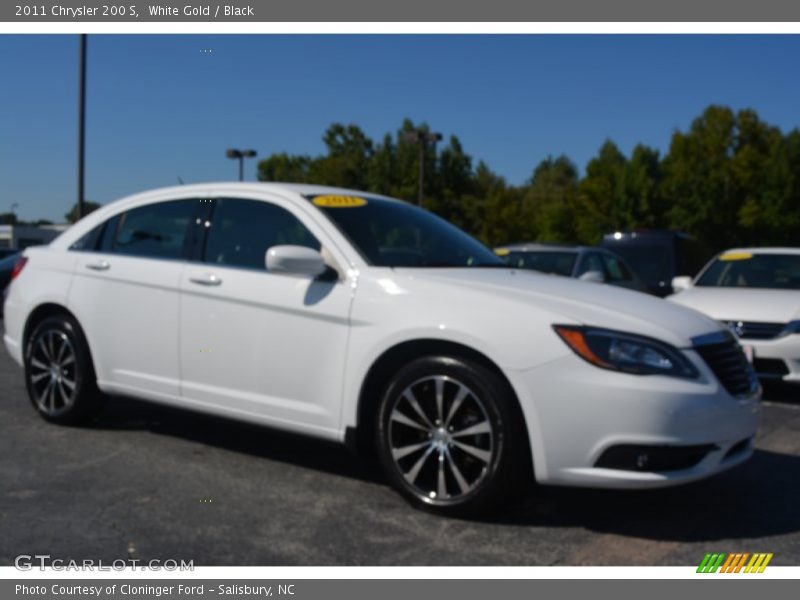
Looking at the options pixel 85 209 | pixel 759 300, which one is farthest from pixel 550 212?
pixel 759 300

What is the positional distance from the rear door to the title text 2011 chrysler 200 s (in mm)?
12

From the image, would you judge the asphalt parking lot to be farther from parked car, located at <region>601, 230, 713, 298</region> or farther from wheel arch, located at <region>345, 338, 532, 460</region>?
parked car, located at <region>601, 230, 713, 298</region>

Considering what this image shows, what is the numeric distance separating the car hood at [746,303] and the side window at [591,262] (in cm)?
342

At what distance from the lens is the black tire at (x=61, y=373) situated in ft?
17.5

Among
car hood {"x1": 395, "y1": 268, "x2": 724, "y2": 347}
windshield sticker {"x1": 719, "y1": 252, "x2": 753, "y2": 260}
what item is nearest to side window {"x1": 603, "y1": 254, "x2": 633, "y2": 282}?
windshield sticker {"x1": 719, "y1": 252, "x2": 753, "y2": 260}

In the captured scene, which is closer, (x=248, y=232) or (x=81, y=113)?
(x=248, y=232)

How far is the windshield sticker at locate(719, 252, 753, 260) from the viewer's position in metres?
9.16

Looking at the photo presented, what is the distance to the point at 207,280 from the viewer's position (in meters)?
4.68

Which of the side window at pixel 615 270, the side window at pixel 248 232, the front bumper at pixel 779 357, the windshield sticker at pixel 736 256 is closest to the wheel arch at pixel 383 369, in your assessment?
the side window at pixel 248 232

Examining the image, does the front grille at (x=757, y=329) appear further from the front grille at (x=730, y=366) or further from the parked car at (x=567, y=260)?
the parked car at (x=567, y=260)

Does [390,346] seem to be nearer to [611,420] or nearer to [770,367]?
[611,420]

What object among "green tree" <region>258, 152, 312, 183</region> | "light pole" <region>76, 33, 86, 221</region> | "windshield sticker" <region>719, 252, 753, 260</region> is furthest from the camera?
"green tree" <region>258, 152, 312, 183</region>

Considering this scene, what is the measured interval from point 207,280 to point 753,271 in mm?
6311

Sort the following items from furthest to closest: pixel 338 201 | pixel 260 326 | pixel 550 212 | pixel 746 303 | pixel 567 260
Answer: pixel 550 212
pixel 567 260
pixel 746 303
pixel 338 201
pixel 260 326
